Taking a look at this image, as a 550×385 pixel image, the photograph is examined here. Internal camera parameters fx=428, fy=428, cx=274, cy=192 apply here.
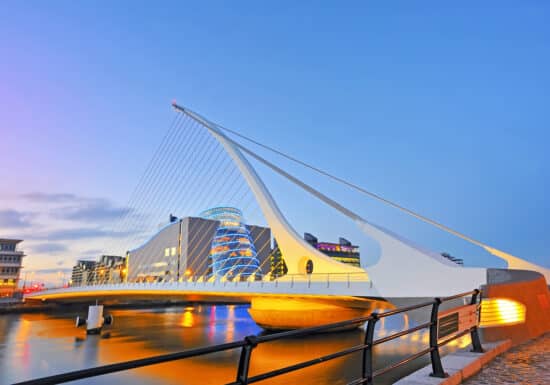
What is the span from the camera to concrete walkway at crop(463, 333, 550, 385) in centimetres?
410

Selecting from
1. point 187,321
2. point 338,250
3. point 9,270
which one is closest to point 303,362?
point 187,321

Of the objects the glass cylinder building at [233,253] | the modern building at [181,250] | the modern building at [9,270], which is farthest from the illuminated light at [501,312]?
the modern building at [9,270]

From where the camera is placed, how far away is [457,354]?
4.95 m

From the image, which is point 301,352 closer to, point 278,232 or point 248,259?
point 278,232

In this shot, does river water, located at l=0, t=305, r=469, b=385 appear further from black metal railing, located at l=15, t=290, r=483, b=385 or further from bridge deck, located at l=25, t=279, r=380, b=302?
black metal railing, located at l=15, t=290, r=483, b=385

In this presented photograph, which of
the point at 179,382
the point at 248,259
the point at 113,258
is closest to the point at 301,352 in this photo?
the point at 179,382

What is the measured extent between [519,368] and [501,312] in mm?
1441

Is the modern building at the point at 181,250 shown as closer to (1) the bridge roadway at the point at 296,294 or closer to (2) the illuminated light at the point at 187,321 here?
(2) the illuminated light at the point at 187,321

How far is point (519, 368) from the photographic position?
460 centimetres

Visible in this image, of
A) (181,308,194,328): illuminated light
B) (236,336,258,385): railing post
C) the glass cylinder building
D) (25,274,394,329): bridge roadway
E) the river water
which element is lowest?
(181,308,194,328): illuminated light

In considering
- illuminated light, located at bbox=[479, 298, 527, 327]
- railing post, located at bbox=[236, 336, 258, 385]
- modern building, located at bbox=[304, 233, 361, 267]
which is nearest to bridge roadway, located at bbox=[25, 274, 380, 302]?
illuminated light, located at bbox=[479, 298, 527, 327]

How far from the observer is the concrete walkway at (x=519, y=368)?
4098 mm

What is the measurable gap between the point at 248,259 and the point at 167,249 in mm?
25074

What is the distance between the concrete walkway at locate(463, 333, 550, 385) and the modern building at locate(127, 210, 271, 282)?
69.5 metres
